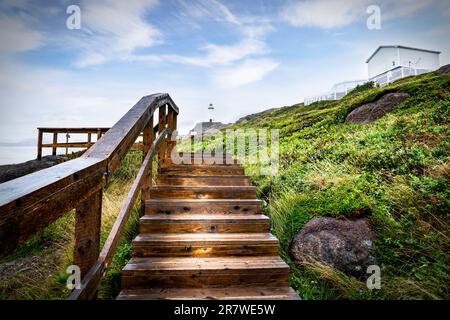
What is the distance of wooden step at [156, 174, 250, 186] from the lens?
3.83 m

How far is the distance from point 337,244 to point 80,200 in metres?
2.50

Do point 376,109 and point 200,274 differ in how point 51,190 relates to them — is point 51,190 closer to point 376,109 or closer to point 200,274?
point 200,274

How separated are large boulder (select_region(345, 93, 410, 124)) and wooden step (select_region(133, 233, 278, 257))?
22.4ft

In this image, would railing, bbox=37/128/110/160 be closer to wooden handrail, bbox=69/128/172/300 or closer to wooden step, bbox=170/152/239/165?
wooden step, bbox=170/152/239/165

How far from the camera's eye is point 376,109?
7.84 meters

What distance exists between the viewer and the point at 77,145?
30.4 feet

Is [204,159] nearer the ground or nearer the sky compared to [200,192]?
nearer the sky

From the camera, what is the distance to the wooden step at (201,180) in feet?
12.6

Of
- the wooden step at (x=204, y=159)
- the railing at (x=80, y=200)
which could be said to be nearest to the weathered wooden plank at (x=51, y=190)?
the railing at (x=80, y=200)

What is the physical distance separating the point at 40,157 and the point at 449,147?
12353 mm

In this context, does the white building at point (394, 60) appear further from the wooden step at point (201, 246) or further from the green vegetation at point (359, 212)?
the wooden step at point (201, 246)

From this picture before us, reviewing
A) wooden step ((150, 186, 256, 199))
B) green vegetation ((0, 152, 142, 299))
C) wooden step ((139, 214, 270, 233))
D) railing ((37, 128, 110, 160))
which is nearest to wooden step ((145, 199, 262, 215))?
wooden step ((139, 214, 270, 233))

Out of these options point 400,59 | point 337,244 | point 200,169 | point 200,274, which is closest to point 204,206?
point 200,274
